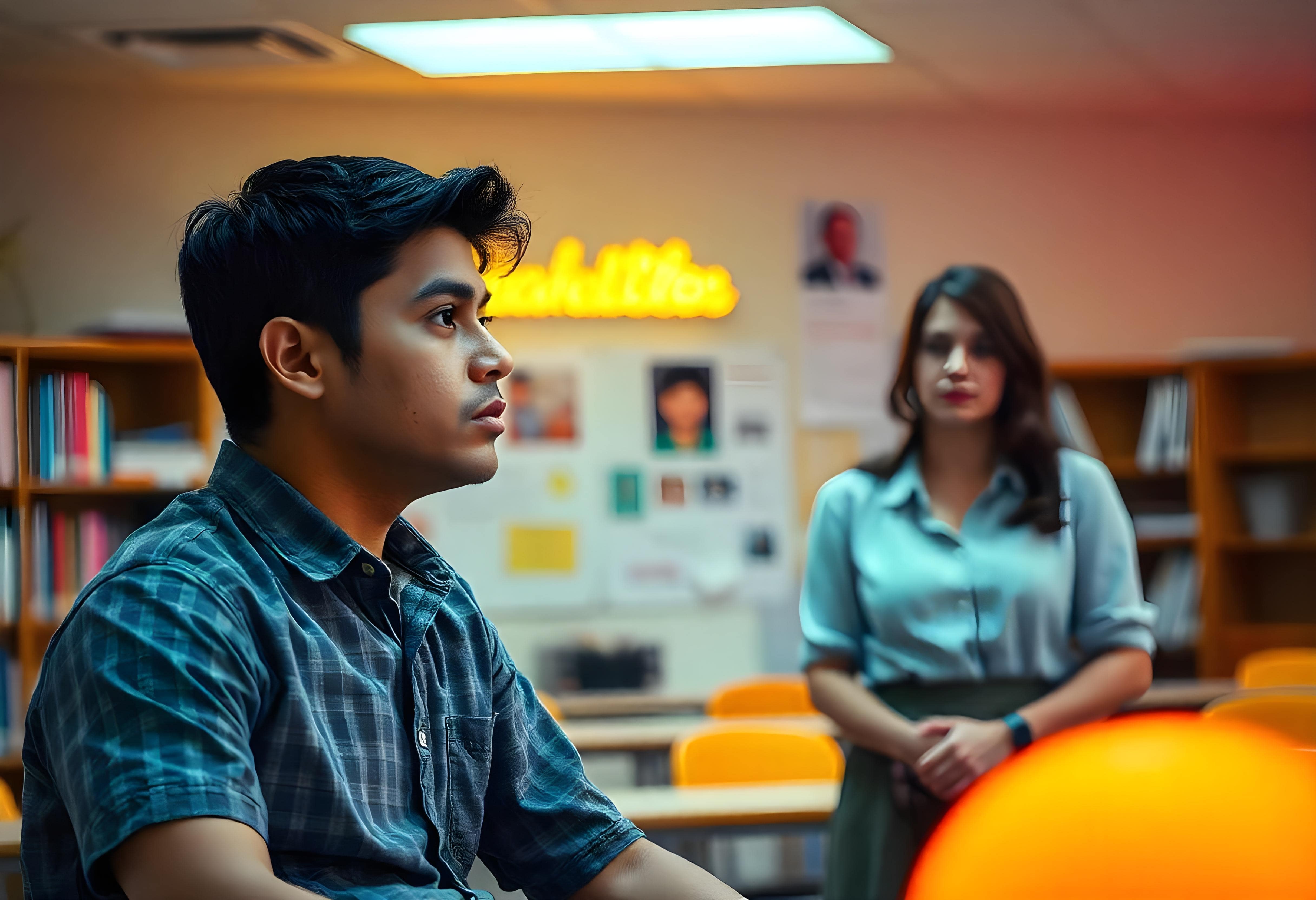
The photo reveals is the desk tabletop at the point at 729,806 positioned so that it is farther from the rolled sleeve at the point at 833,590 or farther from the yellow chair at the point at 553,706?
the yellow chair at the point at 553,706

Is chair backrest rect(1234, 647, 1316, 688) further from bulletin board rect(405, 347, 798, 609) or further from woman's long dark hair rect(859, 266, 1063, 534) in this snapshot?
woman's long dark hair rect(859, 266, 1063, 534)

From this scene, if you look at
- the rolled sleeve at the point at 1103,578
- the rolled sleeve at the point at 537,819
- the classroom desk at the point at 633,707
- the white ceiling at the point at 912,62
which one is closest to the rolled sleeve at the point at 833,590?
the rolled sleeve at the point at 1103,578

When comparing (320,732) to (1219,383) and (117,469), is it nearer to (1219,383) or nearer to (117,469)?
(117,469)

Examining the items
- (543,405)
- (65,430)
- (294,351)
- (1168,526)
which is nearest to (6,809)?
(65,430)

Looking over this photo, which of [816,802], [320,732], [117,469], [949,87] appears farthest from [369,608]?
[949,87]

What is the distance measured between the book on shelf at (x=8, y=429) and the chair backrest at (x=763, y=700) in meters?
2.41

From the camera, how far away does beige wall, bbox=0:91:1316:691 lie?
4.84 m

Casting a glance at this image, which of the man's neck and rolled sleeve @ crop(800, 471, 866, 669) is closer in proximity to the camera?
the man's neck

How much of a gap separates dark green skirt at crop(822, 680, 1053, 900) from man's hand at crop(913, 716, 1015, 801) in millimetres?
45

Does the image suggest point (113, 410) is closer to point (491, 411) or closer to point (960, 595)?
point (960, 595)

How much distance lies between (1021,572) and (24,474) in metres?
3.47

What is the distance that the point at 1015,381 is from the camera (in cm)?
210

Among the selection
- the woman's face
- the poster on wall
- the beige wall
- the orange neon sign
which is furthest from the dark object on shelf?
the woman's face

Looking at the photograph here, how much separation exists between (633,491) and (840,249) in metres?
1.30
